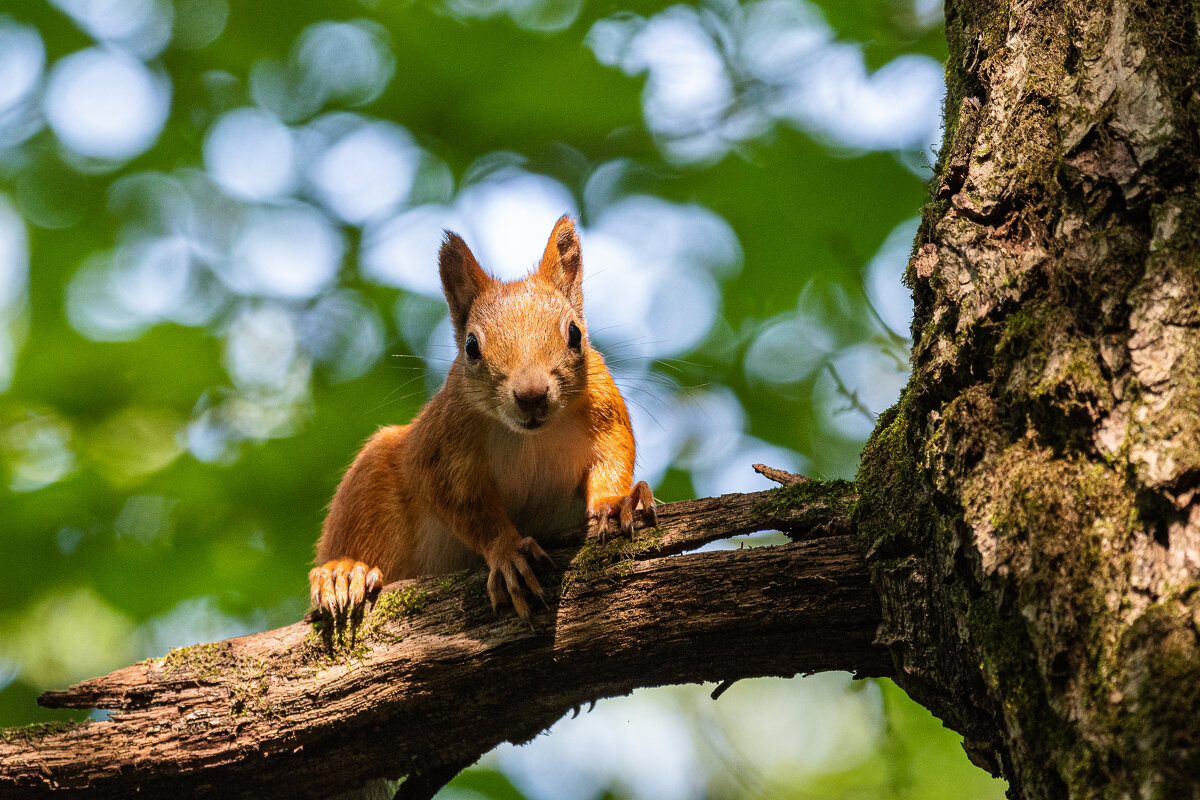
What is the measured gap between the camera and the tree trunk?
1646 millimetres

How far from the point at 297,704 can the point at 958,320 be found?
205 centimetres

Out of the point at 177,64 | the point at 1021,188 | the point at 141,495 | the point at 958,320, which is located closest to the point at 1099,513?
the point at 958,320

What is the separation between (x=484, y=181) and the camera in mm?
6281

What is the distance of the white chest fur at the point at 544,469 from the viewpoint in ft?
12.5

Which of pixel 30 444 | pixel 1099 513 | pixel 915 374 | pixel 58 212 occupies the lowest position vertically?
pixel 1099 513

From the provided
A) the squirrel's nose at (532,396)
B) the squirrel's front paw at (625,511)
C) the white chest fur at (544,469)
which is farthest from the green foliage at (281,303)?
the squirrel's front paw at (625,511)

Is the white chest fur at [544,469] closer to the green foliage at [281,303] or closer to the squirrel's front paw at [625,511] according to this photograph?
the squirrel's front paw at [625,511]

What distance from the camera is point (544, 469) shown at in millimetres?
3834

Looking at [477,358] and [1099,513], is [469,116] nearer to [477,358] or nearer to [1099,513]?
[477,358]

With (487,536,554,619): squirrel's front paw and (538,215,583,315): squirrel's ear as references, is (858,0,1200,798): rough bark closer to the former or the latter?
(487,536,554,619): squirrel's front paw

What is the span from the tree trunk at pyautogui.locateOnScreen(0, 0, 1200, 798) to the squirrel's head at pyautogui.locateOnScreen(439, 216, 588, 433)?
79 centimetres

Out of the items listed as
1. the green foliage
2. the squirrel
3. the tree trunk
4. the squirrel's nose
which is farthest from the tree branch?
the green foliage

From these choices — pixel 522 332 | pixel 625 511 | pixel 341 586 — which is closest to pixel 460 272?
pixel 522 332

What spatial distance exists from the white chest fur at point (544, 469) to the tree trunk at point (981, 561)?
2.97 ft
